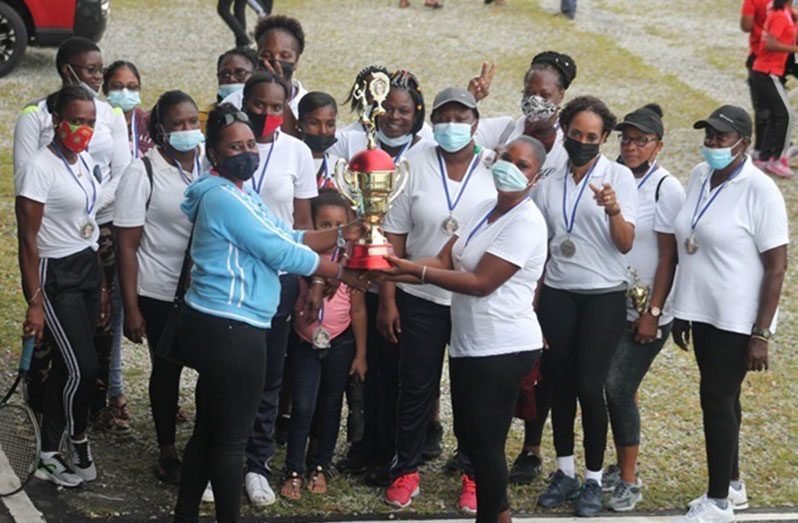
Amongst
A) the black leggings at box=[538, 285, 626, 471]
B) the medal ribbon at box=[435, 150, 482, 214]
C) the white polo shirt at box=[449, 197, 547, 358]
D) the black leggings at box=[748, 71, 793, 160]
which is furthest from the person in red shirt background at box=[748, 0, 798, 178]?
the white polo shirt at box=[449, 197, 547, 358]

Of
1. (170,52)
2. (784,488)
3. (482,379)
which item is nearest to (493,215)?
(482,379)

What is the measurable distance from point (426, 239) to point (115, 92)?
8.19 feet

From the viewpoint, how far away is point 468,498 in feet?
24.7

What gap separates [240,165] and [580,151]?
203cm

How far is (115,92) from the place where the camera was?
842cm

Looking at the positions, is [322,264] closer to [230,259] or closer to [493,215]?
[230,259]

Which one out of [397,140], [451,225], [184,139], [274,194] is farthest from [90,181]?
[451,225]

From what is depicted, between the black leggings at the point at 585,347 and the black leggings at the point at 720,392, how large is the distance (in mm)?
481

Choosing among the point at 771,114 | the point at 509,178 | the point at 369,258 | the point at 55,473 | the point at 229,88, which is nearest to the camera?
the point at 509,178

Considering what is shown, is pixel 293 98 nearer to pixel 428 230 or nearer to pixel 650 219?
pixel 428 230

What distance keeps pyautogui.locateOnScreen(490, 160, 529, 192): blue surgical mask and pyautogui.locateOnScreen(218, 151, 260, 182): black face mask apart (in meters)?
1.21

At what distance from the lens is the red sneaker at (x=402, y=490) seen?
24.7 ft

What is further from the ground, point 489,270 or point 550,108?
point 550,108

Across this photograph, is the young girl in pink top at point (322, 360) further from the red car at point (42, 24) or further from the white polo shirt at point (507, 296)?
the red car at point (42, 24)
